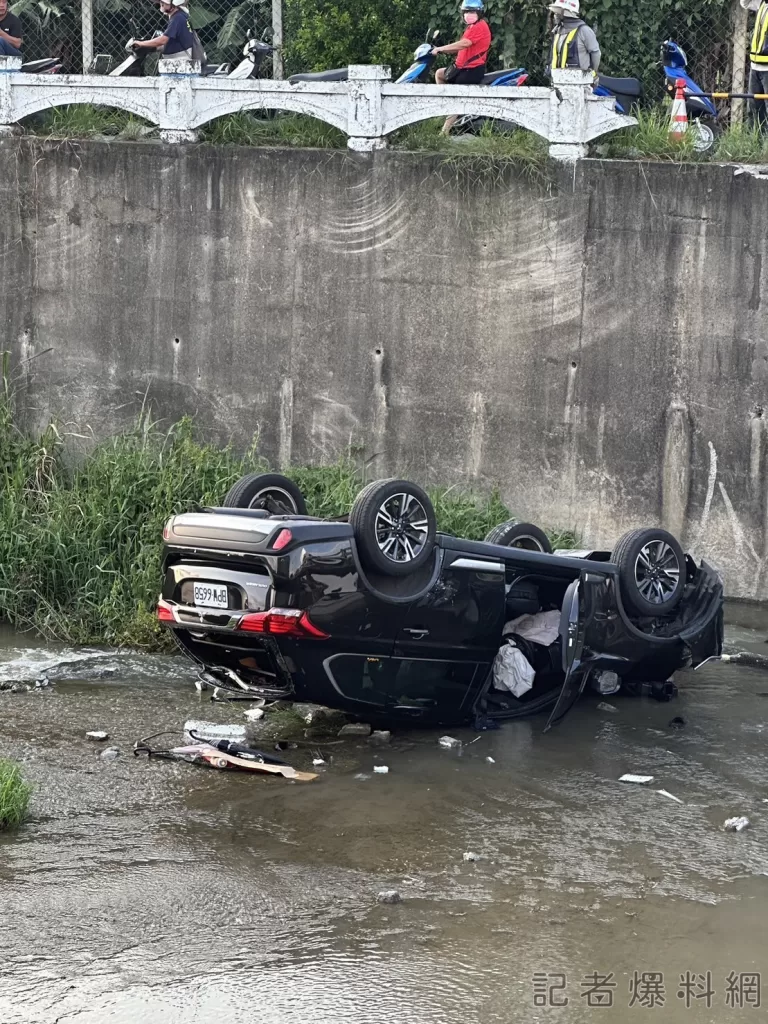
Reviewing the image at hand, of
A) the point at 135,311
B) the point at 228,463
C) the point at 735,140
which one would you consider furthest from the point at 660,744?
the point at 135,311

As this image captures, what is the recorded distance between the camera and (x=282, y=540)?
25.3ft

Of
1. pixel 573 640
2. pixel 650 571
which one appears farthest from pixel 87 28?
pixel 573 640

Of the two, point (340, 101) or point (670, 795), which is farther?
point (340, 101)

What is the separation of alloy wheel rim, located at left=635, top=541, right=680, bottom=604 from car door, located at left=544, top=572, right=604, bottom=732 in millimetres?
655

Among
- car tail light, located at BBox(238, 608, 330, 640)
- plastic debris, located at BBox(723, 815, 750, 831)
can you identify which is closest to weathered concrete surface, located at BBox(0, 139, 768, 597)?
plastic debris, located at BBox(723, 815, 750, 831)

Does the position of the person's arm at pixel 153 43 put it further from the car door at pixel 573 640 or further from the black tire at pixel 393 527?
the car door at pixel 573 640

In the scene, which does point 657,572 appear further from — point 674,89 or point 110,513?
point 674,89

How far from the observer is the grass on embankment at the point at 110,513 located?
1112 cm

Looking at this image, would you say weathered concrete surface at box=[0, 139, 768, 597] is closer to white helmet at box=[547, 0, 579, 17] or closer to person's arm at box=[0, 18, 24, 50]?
person's arm at box=[0, 18, 24, 50]

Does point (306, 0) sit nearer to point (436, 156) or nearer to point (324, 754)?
point (436, 156)

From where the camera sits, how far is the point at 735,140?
12.3 m

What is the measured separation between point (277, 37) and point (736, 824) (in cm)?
1211

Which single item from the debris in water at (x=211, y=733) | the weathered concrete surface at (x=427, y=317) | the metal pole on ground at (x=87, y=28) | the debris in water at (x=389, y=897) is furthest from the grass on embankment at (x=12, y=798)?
the metal pole on ground at (x=87, y=28)

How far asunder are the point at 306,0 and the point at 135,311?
5.14 metres
